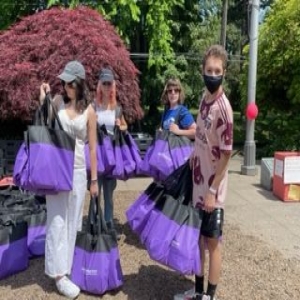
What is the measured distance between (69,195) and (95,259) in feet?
1.71

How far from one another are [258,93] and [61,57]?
5.57 metres

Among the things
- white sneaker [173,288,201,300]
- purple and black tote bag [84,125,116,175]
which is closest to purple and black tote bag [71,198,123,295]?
white sneaker [173,288,201,300]

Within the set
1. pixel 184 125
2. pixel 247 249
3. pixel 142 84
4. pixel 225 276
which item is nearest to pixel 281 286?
pixel 225 276

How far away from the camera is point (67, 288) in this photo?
356 cm

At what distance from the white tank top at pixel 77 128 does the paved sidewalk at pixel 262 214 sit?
237 cm

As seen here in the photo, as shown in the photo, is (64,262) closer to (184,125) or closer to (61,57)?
(184,125)

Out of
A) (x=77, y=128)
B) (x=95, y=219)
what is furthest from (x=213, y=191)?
(x=77, y=128)

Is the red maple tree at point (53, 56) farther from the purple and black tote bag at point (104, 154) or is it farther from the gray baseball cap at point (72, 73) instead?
the gray baseball cap at point (72, 73)

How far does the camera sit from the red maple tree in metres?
7.92

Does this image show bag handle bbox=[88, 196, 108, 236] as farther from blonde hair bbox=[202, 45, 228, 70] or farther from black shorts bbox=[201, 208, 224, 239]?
blonde hair bbox=[202, 45, 228, 70]

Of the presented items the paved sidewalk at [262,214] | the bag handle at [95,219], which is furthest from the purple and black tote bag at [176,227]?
the paved sidewalk at [262,214]

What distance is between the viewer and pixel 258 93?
1172cm

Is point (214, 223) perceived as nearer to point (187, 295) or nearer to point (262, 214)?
point (187, 295)

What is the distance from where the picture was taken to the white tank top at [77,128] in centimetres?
351
